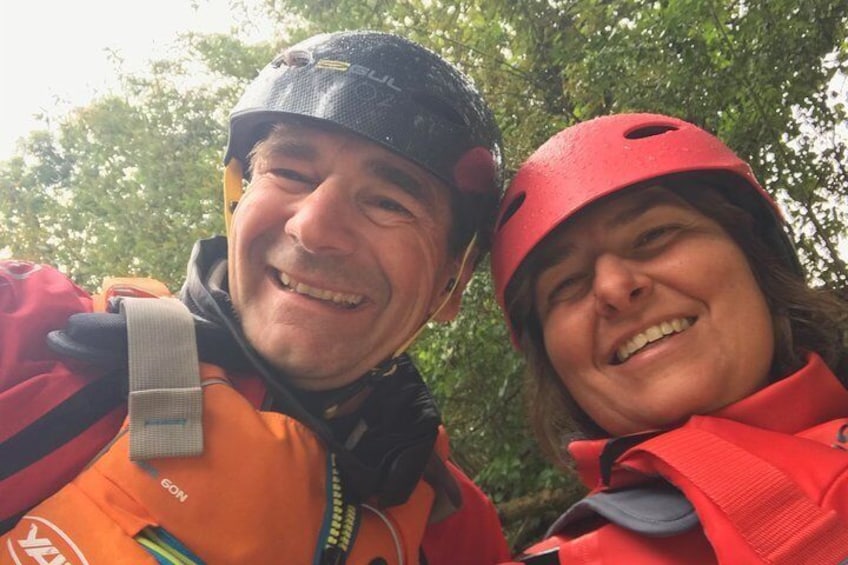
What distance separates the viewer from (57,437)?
1.52 metres

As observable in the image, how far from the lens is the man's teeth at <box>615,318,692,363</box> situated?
6.68 feet

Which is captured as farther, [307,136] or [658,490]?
[307,136]

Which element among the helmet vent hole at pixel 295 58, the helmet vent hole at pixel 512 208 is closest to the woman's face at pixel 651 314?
the helmet vent hole at pixel 512 208

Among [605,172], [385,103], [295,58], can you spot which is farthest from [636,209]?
[295,58]

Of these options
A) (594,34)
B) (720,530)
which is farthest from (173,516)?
(594,34)

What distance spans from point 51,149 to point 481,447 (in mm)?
11348

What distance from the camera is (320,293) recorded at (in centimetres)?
212

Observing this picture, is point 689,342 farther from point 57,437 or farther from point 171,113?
point 171,113

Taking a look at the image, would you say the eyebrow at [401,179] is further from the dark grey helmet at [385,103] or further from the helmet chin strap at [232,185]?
the helmet chin strap at [232,185]

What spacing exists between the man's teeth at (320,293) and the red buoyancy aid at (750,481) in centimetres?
96

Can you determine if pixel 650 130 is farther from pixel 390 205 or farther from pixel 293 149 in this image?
pixel 293 149

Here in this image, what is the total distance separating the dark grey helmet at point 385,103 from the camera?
7.29ft

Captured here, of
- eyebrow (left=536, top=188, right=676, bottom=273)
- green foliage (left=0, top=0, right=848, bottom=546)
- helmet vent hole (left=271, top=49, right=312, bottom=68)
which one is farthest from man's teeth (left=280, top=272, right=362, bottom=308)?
green foliage (left=0, top=0, right=848, bottom=546)

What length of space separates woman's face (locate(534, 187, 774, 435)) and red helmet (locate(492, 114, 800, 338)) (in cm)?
8
